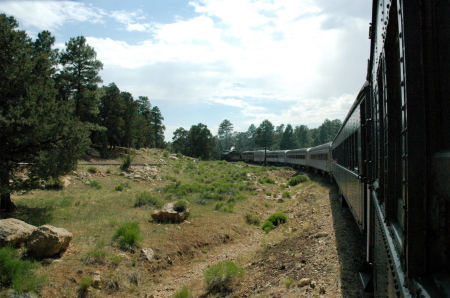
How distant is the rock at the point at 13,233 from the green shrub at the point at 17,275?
727mm

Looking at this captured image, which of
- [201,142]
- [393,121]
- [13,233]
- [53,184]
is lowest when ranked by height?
[13,233]

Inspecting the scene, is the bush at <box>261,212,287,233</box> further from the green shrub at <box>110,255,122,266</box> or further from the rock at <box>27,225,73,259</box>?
the rock at <box>27,225,73,259</box>

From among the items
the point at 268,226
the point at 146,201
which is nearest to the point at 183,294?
the point at 268,226

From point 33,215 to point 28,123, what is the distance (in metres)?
3.27

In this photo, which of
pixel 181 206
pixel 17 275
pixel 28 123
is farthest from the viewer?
pixel 181 206

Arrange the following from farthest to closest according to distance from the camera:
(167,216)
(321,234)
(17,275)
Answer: (167,216), (321,234), (17,275)

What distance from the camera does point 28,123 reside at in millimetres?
10047

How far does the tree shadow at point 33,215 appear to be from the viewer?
1021 centimetres

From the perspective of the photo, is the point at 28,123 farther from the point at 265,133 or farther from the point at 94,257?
the point at 265,133

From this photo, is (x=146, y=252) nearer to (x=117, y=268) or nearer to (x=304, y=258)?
(x=117, y=268)

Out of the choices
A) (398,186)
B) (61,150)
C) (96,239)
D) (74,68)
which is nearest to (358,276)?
(398,186)

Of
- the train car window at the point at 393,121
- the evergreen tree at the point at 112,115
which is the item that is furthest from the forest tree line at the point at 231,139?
the train car window at the point at 393,121

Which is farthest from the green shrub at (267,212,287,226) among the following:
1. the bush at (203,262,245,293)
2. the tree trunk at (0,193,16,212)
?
the tree trunk at (0,193,16,212)

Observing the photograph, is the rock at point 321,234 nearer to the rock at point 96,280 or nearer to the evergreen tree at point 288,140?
the rock at point 96,280
